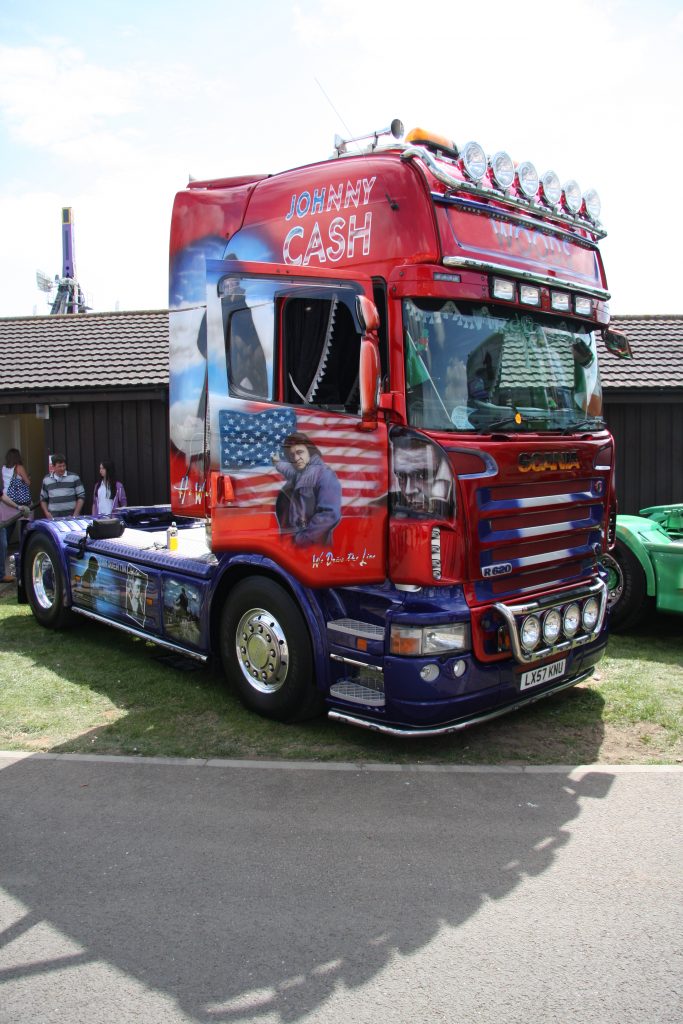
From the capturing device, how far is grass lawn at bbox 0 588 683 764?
5.30m

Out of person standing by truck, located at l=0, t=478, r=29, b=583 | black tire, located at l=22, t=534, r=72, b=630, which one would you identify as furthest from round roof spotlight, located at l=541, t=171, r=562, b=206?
person standing by truck, located at l=0, t=478, r=29, b=583

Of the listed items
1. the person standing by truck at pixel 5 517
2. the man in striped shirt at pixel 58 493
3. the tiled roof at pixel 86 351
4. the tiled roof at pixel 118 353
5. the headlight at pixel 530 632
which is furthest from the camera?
the tiled roof at pixel 86 351

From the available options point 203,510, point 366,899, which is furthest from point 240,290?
point 366,899

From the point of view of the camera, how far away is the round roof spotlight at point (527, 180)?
18.1 ft

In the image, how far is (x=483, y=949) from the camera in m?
Answer: 3.20

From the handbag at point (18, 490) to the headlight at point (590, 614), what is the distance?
28.6 feet

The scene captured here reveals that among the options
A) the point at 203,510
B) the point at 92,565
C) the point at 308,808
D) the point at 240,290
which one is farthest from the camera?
the point at 92,565

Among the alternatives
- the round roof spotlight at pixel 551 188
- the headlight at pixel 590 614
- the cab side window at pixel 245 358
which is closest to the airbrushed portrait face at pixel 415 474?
the cab side window at pixel 245 358

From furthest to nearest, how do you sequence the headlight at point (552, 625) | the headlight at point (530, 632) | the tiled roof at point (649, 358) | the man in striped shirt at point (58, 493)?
the tiled roof at point (649, 358) < the man in striped shirt at point (58, 493) < the headlight at point (552, 625) < the headlight at point (530, 632)

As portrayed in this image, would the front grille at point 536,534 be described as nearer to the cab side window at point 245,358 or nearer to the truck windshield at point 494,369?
the truck windshield at point 494,369

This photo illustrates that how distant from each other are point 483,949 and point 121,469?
36.8 feet

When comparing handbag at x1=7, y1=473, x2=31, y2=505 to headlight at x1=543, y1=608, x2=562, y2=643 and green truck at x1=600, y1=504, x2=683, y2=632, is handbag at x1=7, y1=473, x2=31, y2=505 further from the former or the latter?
headlight at x1=543, y1=608, x2=562, y2=643

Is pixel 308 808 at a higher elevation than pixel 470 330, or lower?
lower

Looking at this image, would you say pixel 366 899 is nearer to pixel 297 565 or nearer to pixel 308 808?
pixel 308 808
